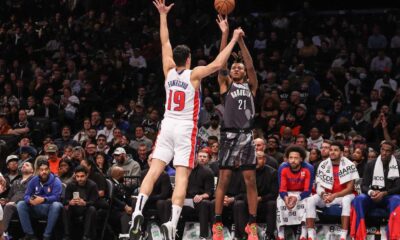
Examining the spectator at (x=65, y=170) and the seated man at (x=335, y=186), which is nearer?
the seated man at (x=335, y=186)

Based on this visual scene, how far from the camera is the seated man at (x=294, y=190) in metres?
12.3

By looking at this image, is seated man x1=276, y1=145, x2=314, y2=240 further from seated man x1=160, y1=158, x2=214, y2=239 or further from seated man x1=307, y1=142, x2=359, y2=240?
seated man x1=160, y1=158, x2=214, y2=239

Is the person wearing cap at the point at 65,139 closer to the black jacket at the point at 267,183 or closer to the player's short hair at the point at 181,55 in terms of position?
the black jacket at the point at 267,183

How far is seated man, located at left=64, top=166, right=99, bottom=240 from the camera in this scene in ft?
43.8

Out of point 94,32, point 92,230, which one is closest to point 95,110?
point 94,32

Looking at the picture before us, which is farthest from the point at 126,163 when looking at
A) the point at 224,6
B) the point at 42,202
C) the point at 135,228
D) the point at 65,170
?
the point at 135,228

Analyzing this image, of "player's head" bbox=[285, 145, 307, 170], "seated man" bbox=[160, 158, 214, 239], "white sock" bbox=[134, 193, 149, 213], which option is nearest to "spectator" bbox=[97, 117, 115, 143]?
"seated man" bbox=[160, 158, 214, 239]

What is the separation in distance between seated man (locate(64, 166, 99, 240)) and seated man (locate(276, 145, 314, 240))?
2.99m

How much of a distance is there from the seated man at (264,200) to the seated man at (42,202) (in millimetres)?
2941

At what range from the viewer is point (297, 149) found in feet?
41.0

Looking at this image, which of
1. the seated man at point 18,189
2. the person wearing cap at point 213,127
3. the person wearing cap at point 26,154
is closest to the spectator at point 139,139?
the person wearing cap at point 213,127

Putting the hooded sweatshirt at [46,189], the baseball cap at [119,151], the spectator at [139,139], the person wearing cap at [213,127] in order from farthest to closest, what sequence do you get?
1. the spectator at [139,139]
2. the person wearing cap at [213,127]
3. the baseball cap at [119,151]
4. the hooded sweatshirt at [46,189]

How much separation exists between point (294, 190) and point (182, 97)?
3.39m

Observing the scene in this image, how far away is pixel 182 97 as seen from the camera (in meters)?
9.77
